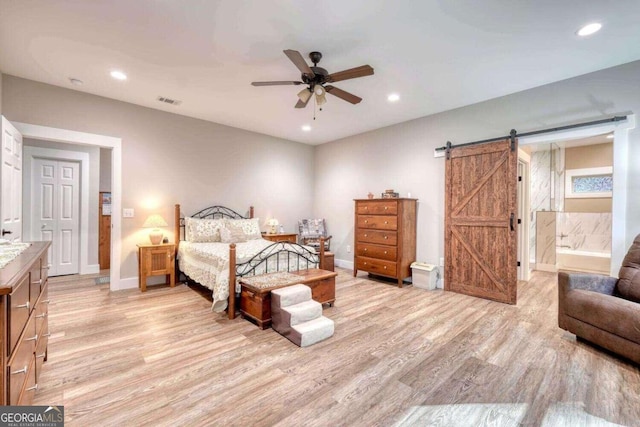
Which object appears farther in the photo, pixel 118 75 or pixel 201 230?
pixel 201 230

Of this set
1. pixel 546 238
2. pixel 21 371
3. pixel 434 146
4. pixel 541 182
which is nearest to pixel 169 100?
pixel 21 371

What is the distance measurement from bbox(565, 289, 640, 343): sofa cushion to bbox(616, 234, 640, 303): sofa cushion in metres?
0.28

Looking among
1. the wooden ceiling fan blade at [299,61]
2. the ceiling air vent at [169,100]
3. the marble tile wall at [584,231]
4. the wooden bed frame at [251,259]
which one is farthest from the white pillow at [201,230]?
the marble tile wall at [584,231]

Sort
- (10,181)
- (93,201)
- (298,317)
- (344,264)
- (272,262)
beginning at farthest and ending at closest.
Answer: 1. (344,264)
2. (93,201)
3. (272,262)
4. (10,181)
5. (298,317)

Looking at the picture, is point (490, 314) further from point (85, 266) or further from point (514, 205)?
point (85, 266)

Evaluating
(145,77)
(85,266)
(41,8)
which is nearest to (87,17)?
(41,8)

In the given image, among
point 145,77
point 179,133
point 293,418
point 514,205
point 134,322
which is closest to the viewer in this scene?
point 293,418

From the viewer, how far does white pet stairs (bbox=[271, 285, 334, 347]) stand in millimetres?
2738

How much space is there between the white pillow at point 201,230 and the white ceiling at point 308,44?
6.43ft

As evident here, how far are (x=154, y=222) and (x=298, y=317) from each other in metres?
3.02

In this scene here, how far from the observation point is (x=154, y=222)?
444cm

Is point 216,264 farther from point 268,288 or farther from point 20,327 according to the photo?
point 20,327

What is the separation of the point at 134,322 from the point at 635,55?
6.23m

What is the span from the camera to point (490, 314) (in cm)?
357
